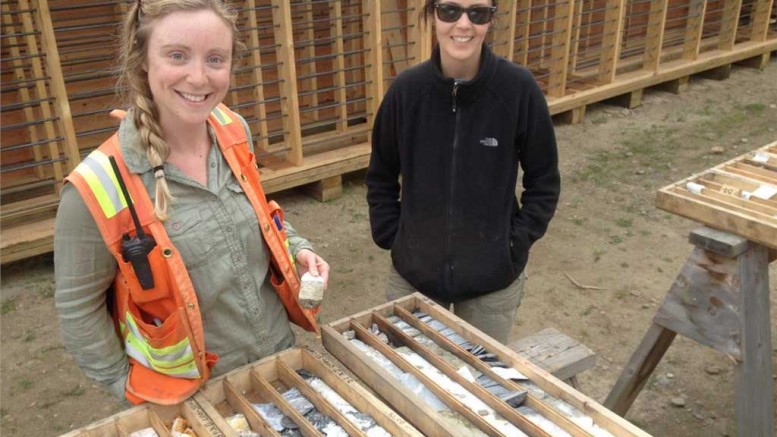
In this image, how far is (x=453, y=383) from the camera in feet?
6.52

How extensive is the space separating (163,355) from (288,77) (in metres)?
4.03

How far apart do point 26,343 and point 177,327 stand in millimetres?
2997

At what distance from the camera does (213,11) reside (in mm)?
1766

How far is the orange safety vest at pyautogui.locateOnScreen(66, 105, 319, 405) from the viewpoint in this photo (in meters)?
1.68

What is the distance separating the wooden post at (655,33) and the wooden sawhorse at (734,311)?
21.0ft

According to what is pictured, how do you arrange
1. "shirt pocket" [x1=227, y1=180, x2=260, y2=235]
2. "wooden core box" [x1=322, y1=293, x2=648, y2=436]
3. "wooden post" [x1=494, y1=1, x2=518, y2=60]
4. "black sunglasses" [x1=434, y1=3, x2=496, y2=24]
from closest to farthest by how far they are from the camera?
"wooden core box" [x1=322, y1=293, x2=648, y2=436], "shirt pocket" [x1=227, y1=180, x2=260, y2=235], "black sunglasses" [x1=434, y1=3, x2=496, y2=24], "wooden post" [x1=494, y1=1, x2=518, y2=60]

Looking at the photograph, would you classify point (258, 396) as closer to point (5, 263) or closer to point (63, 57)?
point (5, 263)

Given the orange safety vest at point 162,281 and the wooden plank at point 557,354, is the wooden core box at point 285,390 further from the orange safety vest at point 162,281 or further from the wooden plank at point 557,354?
the wooden plank at point 557,354

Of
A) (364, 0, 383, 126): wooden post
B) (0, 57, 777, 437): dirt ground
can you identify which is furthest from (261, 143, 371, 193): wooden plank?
(364, 0, 383, 126): wooden post

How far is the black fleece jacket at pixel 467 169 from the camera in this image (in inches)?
98.0

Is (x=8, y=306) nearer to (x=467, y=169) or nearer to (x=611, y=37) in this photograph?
(x=467, y=169)

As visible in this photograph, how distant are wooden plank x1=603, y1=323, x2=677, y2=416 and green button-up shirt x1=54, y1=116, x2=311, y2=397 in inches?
76.8

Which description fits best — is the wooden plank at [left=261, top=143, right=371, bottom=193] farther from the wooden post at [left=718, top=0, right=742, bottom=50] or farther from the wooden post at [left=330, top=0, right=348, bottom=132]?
the wooden post at [left=718, top=0, right=742, bottom=50]

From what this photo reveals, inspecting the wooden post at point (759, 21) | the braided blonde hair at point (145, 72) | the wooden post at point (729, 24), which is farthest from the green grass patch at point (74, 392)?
the wooden post at point (759, 21)
